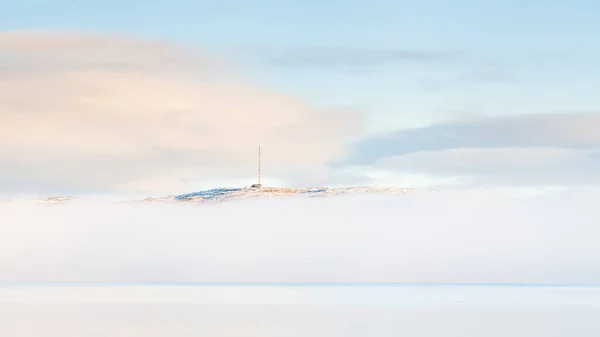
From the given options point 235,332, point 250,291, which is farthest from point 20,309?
point 250,291

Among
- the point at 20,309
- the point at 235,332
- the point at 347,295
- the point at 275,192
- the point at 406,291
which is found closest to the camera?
the point at 235,332

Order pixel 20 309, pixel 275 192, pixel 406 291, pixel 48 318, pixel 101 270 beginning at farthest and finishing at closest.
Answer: pixel 275 192, pixel 101 270, pixel 406 291, pixel 20 309, pixel 48 318

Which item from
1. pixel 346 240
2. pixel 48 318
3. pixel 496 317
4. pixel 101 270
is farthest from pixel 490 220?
pixel 48 318

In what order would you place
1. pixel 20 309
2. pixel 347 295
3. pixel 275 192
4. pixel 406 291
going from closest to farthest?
pixel 20 309 → pixel 347 295 → pixel 406 291 → pixel 275 192

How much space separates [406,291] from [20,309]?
10.6 meters

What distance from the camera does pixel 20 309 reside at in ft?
73.4

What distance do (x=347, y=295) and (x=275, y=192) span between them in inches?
1213

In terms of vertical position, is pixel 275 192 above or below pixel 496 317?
above

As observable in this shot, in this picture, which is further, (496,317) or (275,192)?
(275,192)

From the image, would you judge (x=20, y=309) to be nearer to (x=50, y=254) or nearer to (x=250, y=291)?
(x=250, y=291)

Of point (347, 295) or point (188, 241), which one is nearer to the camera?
point (347, 295)

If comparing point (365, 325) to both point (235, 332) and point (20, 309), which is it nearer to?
point (235, 332)

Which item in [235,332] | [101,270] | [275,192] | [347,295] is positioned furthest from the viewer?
[275,192]

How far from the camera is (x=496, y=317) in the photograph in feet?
67.8
